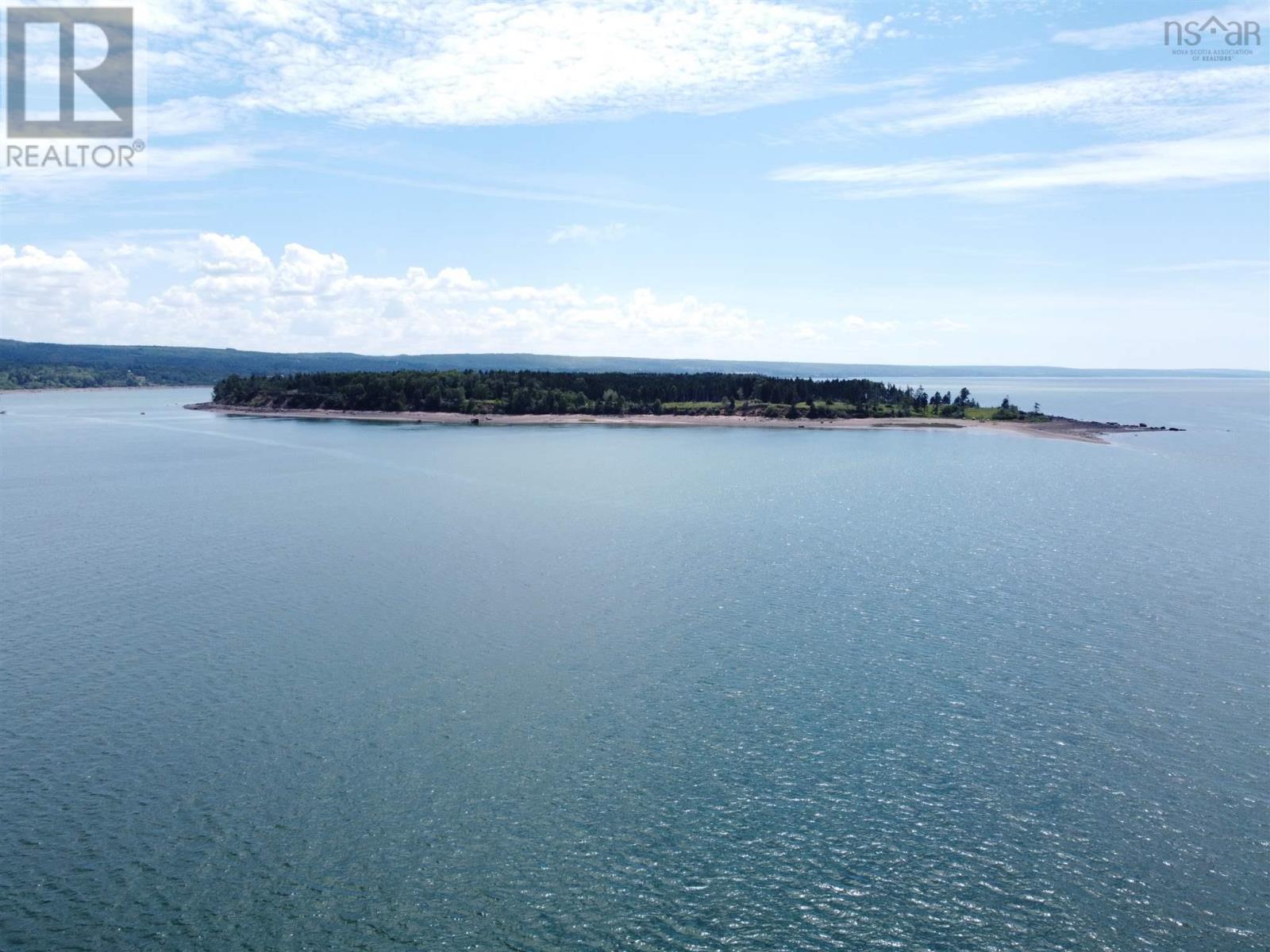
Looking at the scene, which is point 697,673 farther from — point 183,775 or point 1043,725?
point 183,775

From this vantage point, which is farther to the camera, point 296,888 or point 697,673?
point 697,673

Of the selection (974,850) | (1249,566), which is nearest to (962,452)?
(1249,566)

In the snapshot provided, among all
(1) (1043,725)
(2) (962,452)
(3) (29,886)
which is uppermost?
(2) (962,452)

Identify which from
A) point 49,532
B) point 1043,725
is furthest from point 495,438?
point 1043,725

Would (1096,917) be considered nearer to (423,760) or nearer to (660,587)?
(423,760)

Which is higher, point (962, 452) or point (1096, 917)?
point (962, 452)

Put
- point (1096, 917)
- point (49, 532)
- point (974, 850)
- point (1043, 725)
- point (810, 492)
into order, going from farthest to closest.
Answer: point (810, 492)
point (49, 532)
point (1043, 725)
point (974, 850)
point (1096, 917)

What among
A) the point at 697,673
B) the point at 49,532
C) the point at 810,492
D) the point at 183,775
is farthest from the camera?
the point at 810,492
